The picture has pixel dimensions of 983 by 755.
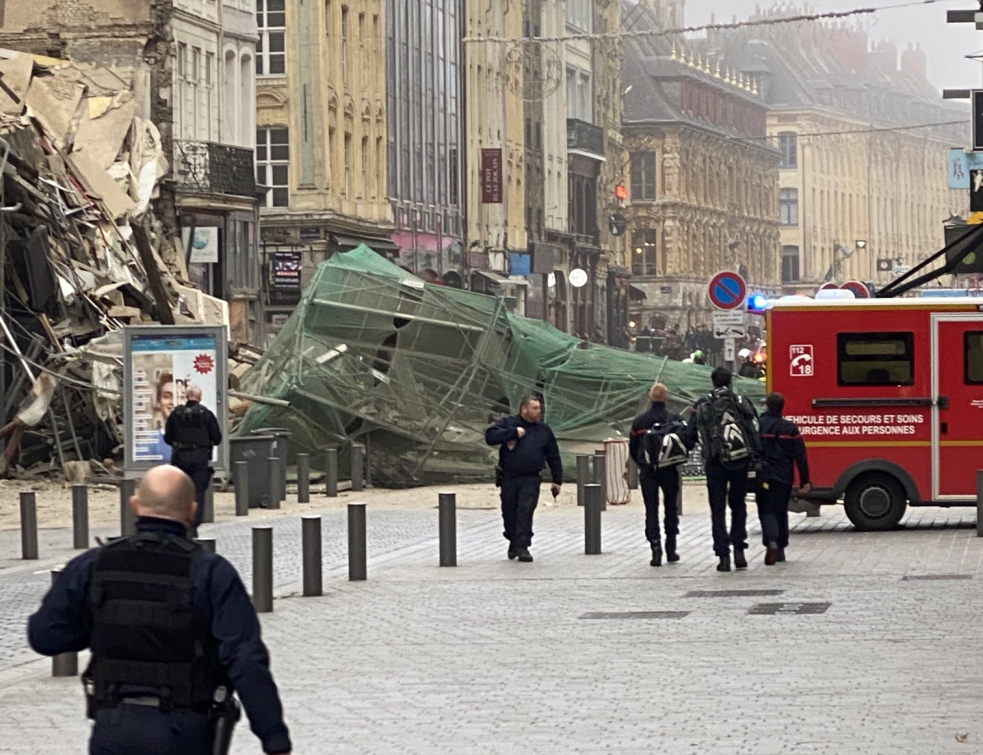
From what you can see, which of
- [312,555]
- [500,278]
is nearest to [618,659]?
[312,555]

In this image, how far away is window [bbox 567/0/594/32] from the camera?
319 feet

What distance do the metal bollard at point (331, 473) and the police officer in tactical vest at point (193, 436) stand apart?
25.5ft

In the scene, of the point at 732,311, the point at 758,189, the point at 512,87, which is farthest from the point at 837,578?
the point at 758,189

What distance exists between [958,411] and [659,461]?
522 cm

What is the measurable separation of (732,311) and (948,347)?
8.07 meters

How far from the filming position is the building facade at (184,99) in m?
49.8

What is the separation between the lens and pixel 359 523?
18875 mm

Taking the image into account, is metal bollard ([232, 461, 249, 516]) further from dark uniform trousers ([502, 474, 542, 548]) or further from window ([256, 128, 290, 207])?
window ([256, 128, 290, 207])

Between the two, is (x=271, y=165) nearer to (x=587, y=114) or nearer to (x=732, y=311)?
(x=732, y=311)

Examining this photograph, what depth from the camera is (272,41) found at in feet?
197

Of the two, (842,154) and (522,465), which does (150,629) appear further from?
(842,154)

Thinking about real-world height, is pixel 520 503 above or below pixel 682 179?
below

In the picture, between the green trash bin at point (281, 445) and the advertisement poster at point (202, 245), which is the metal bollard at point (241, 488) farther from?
the advertisement poster at point (202, 245)

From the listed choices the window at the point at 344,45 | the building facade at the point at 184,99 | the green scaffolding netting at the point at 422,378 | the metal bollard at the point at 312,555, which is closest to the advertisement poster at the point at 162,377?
the green scaffolding netting at the point at 422,378
